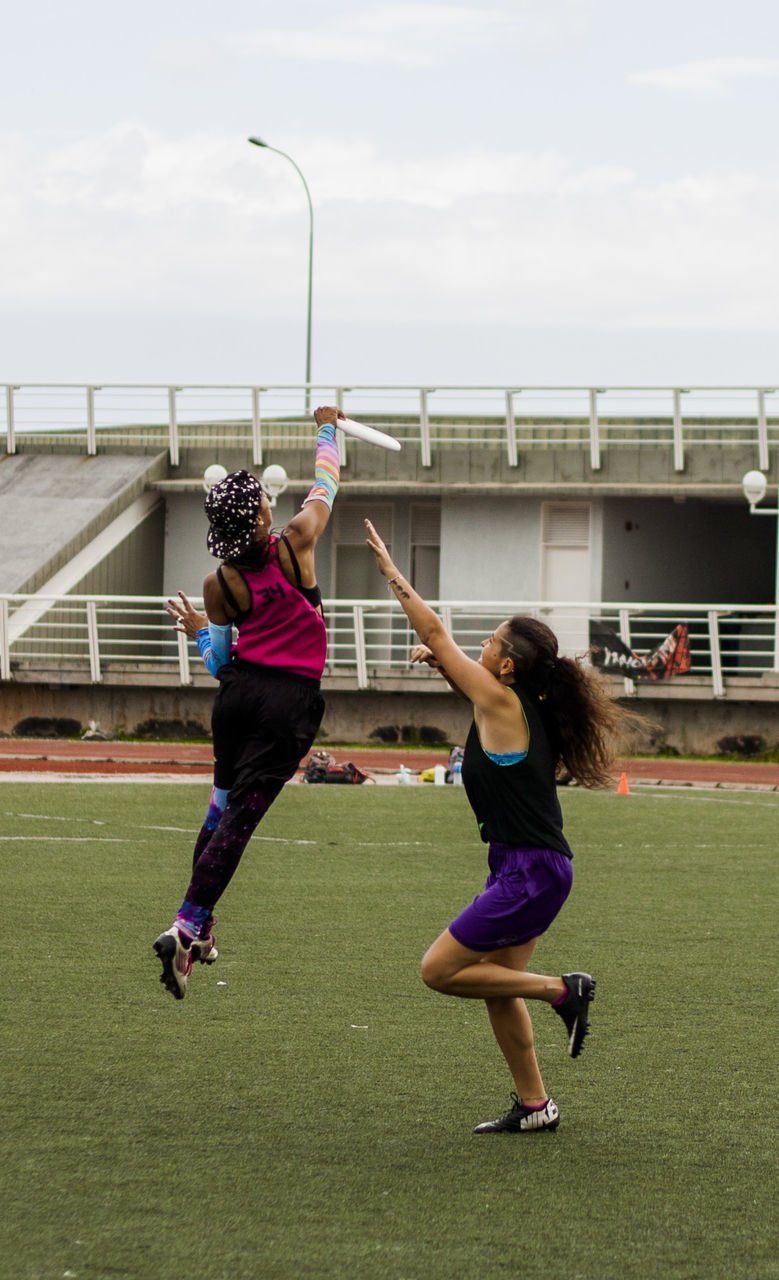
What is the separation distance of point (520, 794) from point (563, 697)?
365mm

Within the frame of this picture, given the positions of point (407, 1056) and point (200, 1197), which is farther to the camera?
point (407, 1056)

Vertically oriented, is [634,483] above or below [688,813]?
above

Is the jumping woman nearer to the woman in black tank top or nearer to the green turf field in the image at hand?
the woman in black tank top

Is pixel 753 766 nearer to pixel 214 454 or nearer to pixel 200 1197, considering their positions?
pixel 214 454

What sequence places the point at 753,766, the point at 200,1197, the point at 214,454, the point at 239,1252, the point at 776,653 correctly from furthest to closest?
the point at 214,454 → the point at 776,653 → the point at 753,766 → the point at 200,1197 → the point at 239,1252

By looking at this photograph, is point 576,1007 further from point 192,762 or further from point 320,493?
point 192,762

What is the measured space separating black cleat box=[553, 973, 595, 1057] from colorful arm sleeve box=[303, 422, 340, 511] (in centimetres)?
200

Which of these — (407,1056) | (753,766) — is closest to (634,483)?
(753,766)

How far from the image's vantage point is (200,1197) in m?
4.88

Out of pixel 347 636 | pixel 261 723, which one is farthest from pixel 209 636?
pixel 347 636

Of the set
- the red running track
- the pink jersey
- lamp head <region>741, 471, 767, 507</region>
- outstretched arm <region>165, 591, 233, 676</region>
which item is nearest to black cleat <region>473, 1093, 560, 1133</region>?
the pink jersey

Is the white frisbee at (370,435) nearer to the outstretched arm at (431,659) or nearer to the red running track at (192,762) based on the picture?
the outstretched arm at (431,659)

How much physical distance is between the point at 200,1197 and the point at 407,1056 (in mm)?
1968

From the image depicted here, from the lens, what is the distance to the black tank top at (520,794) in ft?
18.5
